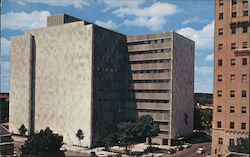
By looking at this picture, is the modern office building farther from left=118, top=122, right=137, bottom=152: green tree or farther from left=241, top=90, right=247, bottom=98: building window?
left=241, top=90, right=247, bottom=98: building window

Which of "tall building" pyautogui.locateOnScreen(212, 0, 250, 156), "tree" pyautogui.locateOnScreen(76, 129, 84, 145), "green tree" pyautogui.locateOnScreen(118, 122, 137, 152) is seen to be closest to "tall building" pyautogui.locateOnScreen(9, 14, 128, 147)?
"tree" pyautogui.locateOnScreen(76, 129, 84, 145)

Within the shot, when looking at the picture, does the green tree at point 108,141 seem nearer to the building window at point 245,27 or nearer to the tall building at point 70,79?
the tall building at point 70,79

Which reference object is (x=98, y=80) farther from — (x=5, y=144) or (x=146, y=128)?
(x=5, y=144)

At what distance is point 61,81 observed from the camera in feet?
269

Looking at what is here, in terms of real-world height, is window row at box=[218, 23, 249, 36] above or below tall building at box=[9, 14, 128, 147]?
above

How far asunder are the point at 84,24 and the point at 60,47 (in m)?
8.95

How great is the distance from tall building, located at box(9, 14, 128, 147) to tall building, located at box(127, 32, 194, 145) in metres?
4.05

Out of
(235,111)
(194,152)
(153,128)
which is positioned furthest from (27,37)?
(235,111)

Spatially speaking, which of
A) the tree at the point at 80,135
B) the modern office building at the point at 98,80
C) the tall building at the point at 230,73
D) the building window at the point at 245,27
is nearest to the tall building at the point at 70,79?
the modern office building at the point at 98,80

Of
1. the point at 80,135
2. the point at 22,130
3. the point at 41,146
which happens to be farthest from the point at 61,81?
the point at 41,146

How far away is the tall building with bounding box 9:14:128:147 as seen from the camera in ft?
253

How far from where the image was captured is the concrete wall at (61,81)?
77.5 m

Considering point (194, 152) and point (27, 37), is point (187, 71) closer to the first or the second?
point (194, 152)

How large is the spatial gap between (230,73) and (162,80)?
25879 millimetres
